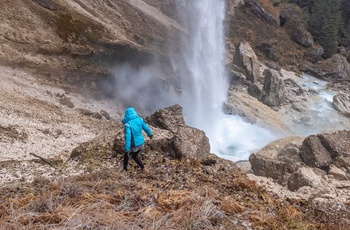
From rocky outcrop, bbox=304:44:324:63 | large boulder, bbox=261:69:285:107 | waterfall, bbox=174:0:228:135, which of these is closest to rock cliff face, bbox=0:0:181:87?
waterfall, bbox=174:0:228:135

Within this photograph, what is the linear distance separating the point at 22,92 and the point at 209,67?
2213 cm

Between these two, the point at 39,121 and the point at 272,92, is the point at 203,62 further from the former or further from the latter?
the point at 39,121

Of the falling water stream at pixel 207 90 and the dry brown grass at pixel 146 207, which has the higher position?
the falling water stream at pixel 207 90

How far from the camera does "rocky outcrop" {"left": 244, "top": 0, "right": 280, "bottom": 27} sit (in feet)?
Answer: 180

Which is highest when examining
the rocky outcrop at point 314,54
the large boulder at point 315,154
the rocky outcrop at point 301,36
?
the rocky outcrop at point 301,36

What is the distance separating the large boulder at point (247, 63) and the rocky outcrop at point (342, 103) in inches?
313

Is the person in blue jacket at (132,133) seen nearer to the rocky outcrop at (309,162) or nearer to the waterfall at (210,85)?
the rocky outcrop at (309,162)

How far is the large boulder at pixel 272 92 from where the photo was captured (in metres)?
35.3

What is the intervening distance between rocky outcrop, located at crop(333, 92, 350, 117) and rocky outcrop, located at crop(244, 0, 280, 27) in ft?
62.5

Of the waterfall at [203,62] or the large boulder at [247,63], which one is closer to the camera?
the waterfall at [203,62]

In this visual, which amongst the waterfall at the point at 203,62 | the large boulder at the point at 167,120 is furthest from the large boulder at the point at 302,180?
the waterfall at the point at 203,62

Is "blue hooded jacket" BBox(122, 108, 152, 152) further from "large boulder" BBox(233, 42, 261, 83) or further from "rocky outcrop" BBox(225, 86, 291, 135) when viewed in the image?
"large boulder" BBox(233, 42, 261, 83)

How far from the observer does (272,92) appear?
35.7 metres

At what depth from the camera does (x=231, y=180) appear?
9758 mm
